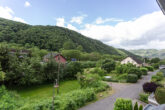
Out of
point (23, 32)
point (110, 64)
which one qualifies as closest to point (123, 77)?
point (110, 64)

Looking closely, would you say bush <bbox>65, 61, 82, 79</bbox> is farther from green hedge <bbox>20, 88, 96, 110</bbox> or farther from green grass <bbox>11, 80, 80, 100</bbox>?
green hedge <bbox>20, 88, 96, 110</bbox>

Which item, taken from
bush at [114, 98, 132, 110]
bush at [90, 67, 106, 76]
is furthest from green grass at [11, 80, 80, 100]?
bush at [90, 67, 106, 76]

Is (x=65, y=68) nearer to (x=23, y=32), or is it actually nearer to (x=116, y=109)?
(x=116, y=109)

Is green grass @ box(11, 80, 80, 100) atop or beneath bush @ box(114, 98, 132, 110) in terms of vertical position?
beneath

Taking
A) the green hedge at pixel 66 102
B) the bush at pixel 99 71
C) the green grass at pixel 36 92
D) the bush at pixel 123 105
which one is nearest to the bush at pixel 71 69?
the bush at pixel 99 71

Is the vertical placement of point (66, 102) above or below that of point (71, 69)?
below

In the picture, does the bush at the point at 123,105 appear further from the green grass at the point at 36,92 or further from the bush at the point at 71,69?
the bush at the point at 71,69

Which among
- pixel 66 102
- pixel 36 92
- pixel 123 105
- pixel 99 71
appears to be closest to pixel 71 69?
pixel 99 71

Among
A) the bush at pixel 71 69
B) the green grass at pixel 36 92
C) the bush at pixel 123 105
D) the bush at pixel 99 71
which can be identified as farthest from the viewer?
the bush at pixel 99 71

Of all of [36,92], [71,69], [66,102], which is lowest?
[36,92]

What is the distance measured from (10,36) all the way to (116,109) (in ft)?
214

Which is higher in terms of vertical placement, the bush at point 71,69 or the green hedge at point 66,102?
the bush at point 71,69

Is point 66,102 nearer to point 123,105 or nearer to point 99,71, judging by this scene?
point 123,105

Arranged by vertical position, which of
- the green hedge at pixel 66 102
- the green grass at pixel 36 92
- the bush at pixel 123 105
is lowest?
the green grass at pixel 36 92
